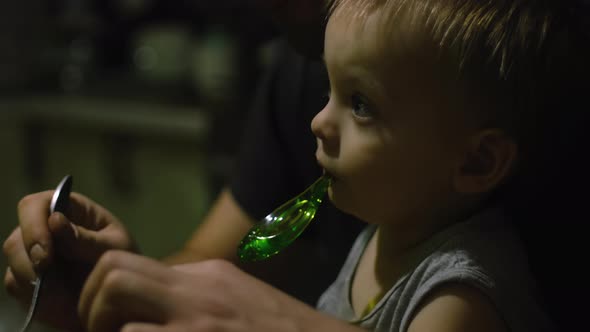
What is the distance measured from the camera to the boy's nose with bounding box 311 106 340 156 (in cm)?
47

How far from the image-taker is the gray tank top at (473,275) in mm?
479

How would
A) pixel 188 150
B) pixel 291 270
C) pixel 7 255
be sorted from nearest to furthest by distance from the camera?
1. pixel 7 255
2. pixel 291 270
3. pixel 188 150

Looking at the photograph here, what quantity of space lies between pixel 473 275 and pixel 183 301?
20 cm

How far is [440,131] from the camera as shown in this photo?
1.57ft

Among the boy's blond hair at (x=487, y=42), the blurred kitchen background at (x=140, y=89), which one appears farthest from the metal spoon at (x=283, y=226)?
the blurred kitchen background at (x=140, y=89)

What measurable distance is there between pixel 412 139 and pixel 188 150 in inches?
49.9

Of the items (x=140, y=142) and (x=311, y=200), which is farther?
(x=140, y=142)

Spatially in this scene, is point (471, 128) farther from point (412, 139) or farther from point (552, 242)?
point (552, 242)

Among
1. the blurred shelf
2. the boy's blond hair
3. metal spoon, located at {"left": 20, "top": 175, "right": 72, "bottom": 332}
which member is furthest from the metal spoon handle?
the blurred shelf

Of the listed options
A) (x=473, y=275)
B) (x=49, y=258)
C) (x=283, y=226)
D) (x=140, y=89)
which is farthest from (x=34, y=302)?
(x=140, y=89)

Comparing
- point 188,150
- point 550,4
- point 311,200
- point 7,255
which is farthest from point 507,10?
point 188,150

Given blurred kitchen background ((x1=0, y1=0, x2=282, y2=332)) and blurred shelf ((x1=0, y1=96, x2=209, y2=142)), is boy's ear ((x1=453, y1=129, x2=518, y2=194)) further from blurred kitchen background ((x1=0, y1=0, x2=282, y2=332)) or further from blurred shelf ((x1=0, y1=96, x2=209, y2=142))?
blurred shelf ((x1=0, y1=96, x2=209, y2=142))

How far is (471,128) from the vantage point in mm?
481

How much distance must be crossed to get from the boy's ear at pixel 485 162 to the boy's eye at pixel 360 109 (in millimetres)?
77
